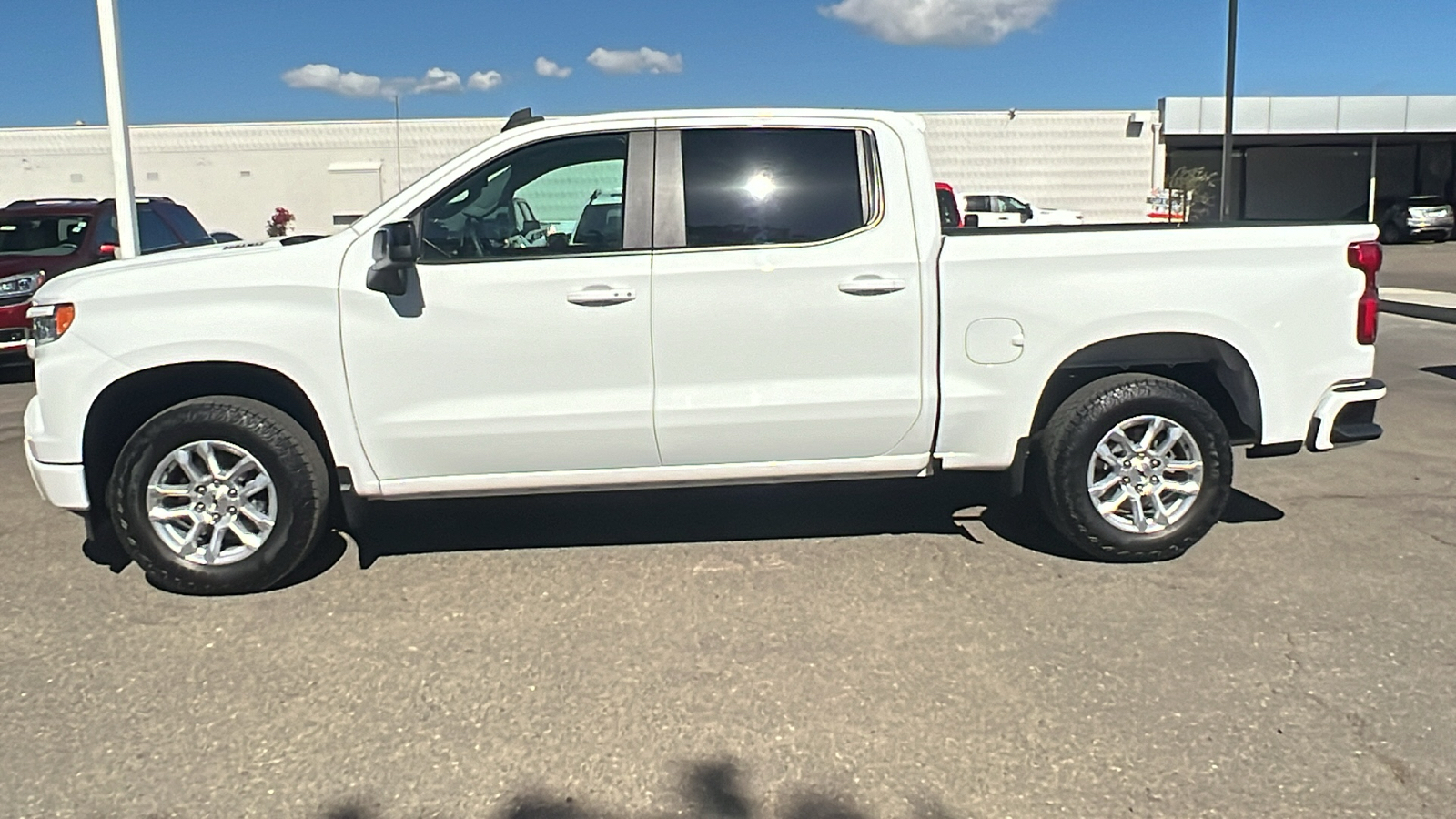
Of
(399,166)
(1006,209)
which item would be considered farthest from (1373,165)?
(399,166)

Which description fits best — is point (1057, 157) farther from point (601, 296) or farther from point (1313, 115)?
point (601, 296)

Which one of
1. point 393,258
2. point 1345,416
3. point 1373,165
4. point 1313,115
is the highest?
point 1313,115

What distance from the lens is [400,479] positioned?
471 cm

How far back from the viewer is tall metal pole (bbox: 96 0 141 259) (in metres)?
10.5

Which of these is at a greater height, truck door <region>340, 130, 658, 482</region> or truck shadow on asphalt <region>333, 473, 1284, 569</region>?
truck door <region>340, 130, 658, 482</region>

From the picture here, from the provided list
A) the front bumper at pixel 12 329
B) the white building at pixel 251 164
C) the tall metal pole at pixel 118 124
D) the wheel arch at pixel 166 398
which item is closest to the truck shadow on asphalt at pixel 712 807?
the wheel arch at pixel 166 398

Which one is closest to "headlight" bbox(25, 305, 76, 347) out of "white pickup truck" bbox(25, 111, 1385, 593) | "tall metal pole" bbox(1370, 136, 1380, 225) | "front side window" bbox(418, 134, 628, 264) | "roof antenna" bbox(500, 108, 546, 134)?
"white pickup truck" bbox(25, 111, 1385, 593)

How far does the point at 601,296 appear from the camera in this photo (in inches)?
181

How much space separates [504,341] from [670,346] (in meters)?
0.67

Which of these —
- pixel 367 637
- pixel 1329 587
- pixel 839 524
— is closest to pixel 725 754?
pixel 367 637

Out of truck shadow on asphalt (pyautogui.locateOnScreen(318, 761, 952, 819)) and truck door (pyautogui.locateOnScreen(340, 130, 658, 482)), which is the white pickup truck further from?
truck shadow on asphalt (pyautogui.locateOnScreen(318, 761, 952, 819))

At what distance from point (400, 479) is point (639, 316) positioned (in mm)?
1199

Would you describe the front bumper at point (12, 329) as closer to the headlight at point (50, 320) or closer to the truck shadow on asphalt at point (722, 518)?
the truck shadow on asphalt at point (722, 518)

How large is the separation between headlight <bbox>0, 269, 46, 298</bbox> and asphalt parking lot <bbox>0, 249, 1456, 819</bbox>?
5.91 metres
